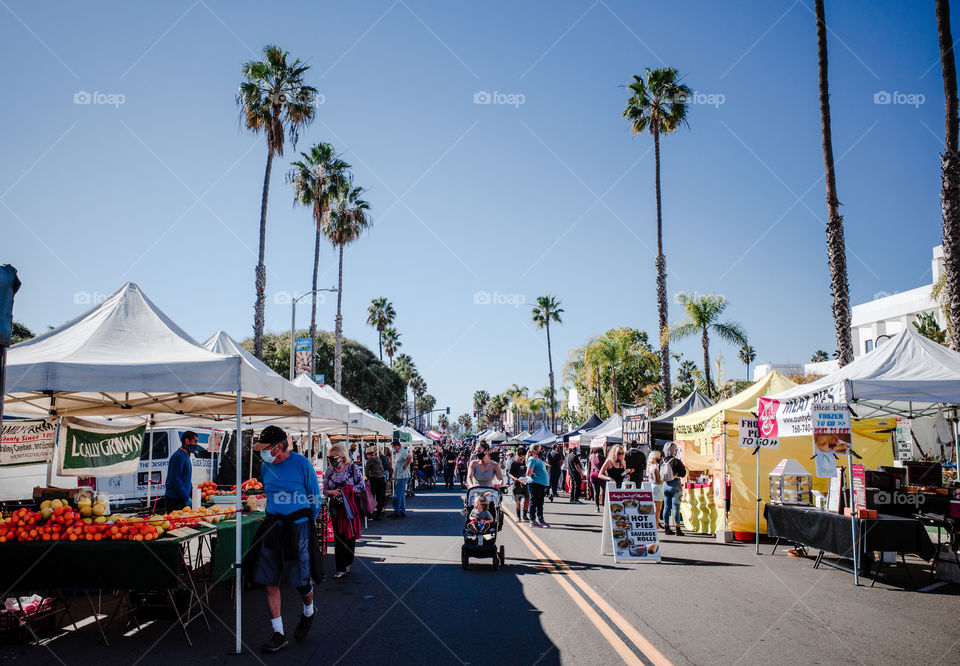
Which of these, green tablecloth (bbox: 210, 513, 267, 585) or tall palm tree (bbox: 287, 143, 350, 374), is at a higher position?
tall palm tree (bbox: 287, 143, 350, 374)

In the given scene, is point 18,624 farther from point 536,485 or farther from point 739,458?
point 739,458

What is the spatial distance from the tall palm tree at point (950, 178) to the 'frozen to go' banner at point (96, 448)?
16.2 meters

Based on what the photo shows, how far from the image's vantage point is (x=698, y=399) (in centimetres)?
2409

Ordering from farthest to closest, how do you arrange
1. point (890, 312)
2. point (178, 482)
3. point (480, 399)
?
point (480, 399) < point (890, 312) < point (178, 482)

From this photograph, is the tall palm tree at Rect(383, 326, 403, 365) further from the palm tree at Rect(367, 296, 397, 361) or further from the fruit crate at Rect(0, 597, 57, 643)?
the fruit crate at Rect(0, 597, 57, 643)

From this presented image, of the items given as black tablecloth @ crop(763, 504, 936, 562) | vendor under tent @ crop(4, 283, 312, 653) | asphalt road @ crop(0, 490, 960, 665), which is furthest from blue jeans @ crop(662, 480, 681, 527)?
vendor under tent @ crop(4, 283, 312, 653)

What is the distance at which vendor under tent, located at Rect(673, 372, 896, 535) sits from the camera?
14734 millimetres

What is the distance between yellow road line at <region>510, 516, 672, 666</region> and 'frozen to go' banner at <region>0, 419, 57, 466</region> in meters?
8.11

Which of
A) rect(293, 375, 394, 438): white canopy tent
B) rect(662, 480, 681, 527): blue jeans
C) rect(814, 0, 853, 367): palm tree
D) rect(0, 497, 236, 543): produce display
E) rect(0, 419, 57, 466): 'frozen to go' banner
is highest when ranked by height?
rect(814, 0, 853, 367): palm tree

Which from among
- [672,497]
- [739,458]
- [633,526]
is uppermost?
[739,458]

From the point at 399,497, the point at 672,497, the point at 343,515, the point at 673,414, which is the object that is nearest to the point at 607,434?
the point at 673,414

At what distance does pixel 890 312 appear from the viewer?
192 feet

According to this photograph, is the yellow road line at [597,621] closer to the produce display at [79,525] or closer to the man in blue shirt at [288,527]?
the man in blue shirt at [288,527]

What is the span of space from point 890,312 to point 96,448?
205 ft
